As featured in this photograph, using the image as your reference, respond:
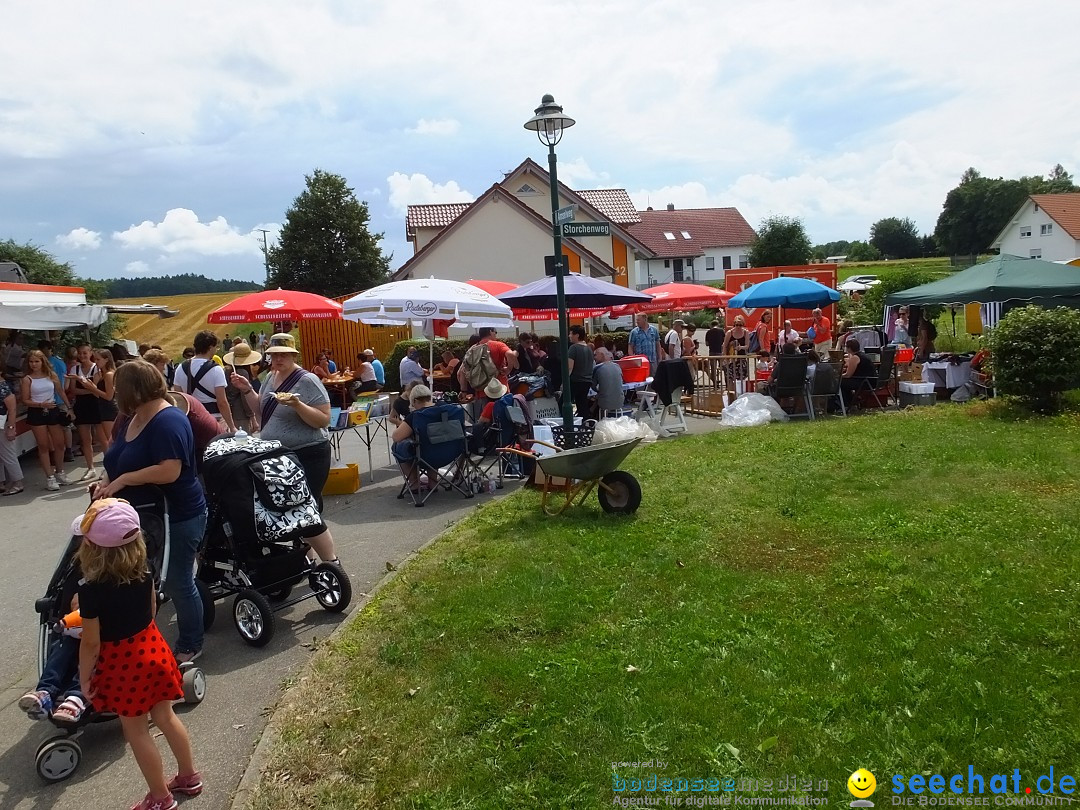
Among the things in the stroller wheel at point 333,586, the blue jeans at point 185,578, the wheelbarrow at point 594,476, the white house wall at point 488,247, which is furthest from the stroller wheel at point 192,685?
the white house wall at point 488,247

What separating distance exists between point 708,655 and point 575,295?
24.8ft

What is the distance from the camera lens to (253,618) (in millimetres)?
4562

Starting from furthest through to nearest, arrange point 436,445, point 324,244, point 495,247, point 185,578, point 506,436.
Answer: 1. point 324,244
2. point 495,247
3. point 506,436
4. point 436,445
5. point 185,578

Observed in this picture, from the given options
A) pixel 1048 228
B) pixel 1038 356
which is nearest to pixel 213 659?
pixel 1038 356

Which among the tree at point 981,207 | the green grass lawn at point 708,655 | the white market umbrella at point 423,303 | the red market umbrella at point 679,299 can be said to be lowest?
the green grass lawn at point 708,655

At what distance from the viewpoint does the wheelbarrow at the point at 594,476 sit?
19.5 feet

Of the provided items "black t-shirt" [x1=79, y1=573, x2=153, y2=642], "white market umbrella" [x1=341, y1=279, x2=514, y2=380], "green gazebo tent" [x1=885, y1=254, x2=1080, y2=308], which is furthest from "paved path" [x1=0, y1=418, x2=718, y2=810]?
"green gazebo tent" [x1=885, y1=254, x2=1080, y2=308]

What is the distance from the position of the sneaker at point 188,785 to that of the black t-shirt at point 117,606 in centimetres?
66

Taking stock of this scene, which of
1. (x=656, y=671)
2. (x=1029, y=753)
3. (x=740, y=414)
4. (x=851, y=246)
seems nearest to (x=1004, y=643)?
(x=1029, y=753)

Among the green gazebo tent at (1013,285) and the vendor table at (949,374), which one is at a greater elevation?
the green gazebo tent at (1013,285)

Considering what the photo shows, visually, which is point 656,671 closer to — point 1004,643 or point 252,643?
point 1004,643

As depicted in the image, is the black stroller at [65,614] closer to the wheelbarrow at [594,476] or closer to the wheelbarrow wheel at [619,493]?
the wheelbarrow at [594,476]

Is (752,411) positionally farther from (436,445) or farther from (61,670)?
(61,670)

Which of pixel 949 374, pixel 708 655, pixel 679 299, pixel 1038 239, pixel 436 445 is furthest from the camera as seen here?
pixel 1038 239
